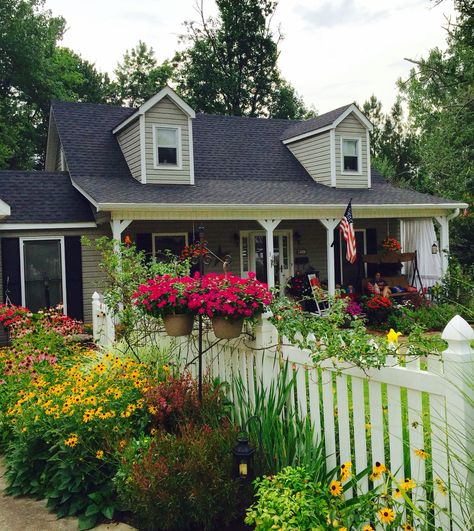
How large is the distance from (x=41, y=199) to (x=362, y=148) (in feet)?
30.6

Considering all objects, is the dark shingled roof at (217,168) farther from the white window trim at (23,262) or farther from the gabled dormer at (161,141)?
the white window trim at (23,262)

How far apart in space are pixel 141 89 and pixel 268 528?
31.5m

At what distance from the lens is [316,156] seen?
16.5 m

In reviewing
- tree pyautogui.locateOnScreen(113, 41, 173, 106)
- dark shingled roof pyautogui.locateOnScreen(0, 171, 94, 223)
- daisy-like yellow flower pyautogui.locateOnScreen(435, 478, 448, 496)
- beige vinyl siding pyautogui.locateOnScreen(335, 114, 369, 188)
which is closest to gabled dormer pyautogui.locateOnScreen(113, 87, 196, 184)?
dark shingled roof pyautogui.locateOnScreen(0, 171, 94, 223)

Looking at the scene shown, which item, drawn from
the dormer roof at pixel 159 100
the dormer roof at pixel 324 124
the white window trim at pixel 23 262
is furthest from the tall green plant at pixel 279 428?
the dormer roof at pixel 324 124

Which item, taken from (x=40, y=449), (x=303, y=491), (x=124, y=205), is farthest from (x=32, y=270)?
(x=303, y=491)

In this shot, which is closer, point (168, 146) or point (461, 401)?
point (461, 401)

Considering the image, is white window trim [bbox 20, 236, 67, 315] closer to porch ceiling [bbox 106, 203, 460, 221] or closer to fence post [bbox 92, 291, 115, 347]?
porch ceiling [bbox 106, 203, 460, 221]

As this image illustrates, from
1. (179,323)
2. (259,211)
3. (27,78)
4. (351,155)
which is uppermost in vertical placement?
(27,78)

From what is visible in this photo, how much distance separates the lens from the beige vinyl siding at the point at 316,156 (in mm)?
16109

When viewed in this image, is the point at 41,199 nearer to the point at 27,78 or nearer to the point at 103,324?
the point at 103,324

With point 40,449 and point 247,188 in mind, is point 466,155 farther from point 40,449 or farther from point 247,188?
point 40,449

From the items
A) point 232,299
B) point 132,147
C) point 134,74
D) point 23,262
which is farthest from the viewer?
point 134,74

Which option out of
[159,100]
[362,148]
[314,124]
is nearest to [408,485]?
[159,100]
